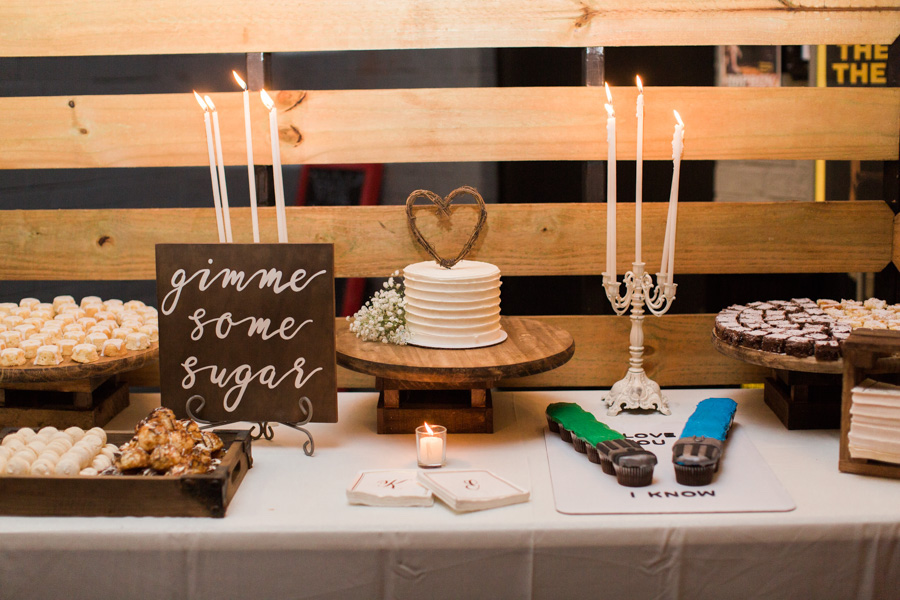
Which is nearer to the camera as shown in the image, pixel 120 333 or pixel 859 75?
pixel 120 333

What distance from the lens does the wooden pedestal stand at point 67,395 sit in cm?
183

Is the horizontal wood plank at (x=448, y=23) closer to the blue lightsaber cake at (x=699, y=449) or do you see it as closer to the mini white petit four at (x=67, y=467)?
the blue lightsaber cake at (x=699, y=449)

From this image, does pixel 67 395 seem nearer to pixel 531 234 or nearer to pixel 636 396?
pixel 531 234

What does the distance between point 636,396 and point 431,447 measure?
0.66 m

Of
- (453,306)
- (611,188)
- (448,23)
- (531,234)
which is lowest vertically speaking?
(453,306)

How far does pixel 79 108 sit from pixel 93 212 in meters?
0.31

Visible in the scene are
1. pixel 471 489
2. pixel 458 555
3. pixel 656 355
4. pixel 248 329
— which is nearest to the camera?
pixel 458 555

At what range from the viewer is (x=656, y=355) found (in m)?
2.38

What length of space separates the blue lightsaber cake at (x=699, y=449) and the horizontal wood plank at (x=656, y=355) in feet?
1.56

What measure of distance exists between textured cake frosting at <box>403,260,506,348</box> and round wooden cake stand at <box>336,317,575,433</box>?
0.03 m

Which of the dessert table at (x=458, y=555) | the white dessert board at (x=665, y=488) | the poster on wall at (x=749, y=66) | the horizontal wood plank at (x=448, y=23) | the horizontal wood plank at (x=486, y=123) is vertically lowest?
→ the dessert table at (x=458, y=555)

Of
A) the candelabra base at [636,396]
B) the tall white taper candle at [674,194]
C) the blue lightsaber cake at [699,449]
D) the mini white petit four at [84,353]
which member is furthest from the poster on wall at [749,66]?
the mini white petit four at [84,353]

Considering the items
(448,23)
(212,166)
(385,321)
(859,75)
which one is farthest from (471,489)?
(859,75)

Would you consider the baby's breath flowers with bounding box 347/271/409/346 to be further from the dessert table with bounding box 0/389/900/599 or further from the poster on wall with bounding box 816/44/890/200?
the poster on wall with bounding box 816/44/890/200
